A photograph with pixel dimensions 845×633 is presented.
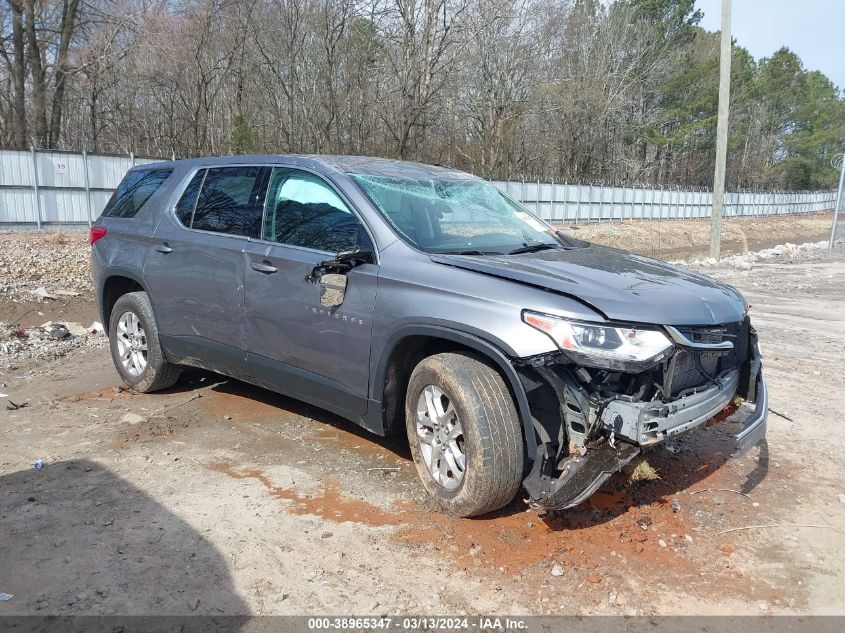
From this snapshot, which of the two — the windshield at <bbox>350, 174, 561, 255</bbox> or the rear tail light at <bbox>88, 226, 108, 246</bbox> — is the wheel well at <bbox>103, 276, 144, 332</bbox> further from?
the windshield at <bbox>350, 174, 561, 255</bbox>

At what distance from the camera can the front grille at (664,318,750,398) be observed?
3.28 metres

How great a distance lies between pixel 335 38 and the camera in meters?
30.1

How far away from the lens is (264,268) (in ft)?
14.7

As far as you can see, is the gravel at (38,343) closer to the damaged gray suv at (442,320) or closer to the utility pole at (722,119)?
the damaged gray suv at (442,320)

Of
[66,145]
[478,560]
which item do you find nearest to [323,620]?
[478,560]

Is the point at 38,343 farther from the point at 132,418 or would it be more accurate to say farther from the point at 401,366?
the point at 401,366

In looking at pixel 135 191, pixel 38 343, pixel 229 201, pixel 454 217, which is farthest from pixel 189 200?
pixel 38 343

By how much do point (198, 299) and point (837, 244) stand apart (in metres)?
24.0

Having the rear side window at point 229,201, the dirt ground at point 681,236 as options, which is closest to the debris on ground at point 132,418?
the rear side window at point 229,201

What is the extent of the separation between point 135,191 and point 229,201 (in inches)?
55.8

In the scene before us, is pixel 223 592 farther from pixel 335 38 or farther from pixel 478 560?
pixel 335 38

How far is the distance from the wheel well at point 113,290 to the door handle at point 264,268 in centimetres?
179

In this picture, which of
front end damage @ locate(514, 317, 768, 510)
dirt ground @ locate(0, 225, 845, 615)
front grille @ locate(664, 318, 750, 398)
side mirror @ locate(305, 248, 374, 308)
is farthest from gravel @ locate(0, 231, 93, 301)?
front grille @ locate(664, 318, 750, 398)

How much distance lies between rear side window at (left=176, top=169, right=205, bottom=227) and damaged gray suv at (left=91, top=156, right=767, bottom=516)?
0.04 ft
